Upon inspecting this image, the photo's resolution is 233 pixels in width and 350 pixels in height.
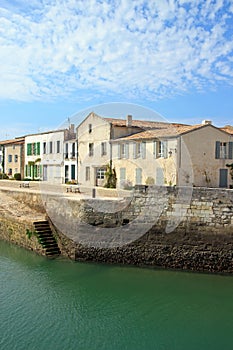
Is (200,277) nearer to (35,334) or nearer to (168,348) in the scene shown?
(168,348)

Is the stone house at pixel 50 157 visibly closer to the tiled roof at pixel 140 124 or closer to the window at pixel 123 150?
the tiled roof at pixel 140 124

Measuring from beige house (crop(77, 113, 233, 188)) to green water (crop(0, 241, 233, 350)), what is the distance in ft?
26.4

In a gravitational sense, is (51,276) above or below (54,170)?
below

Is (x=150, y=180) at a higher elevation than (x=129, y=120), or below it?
below

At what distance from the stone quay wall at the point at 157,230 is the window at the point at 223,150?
8485 millimetres

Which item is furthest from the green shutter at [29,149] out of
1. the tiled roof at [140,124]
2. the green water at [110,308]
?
the green water at [110,308]

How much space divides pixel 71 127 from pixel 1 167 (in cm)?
1037

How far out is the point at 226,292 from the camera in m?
10.3

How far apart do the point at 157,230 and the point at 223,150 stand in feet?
30.5

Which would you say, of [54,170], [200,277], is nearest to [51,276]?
[200,277]

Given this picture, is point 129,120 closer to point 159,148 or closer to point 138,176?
point 159,148

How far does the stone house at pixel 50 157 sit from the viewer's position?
2619 centimetres

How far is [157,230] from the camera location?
1212cm

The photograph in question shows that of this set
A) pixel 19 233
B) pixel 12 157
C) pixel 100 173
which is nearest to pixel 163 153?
pixel 100 173
